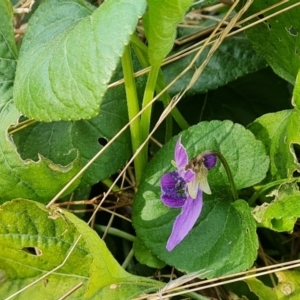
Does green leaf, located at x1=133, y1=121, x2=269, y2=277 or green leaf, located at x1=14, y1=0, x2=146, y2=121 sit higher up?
green leaf, located at x1=14, y1=0, x2=146, y2=121

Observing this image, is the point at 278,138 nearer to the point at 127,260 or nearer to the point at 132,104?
the point at 132,104

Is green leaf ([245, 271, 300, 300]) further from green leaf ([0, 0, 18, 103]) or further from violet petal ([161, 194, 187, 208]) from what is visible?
green leaf ([0, 0, 18, 103])

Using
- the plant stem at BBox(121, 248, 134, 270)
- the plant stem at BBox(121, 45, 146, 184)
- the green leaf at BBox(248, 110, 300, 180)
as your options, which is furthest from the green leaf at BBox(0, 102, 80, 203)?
the green leaf at BBox(248, 110, 300, 180)

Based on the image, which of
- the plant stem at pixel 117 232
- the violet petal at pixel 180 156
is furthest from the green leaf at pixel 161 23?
the plant stem at pixel 117 232

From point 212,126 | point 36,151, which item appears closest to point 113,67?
point 212,126

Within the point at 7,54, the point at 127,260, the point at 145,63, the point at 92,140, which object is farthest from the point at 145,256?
the point at 7,54

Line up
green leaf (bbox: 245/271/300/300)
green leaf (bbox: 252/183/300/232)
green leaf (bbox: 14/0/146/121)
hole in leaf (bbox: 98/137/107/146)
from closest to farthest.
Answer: green leaf (bbox: 14/0/146/121)
green leaf (bbox: 252/183/300/232)
green leaf (bbox: 245/271/300/300)
hole in leaf (bbox: 98/137/107/146)

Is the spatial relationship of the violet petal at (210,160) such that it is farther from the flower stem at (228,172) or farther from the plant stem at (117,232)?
the plant stem at (117,232)
